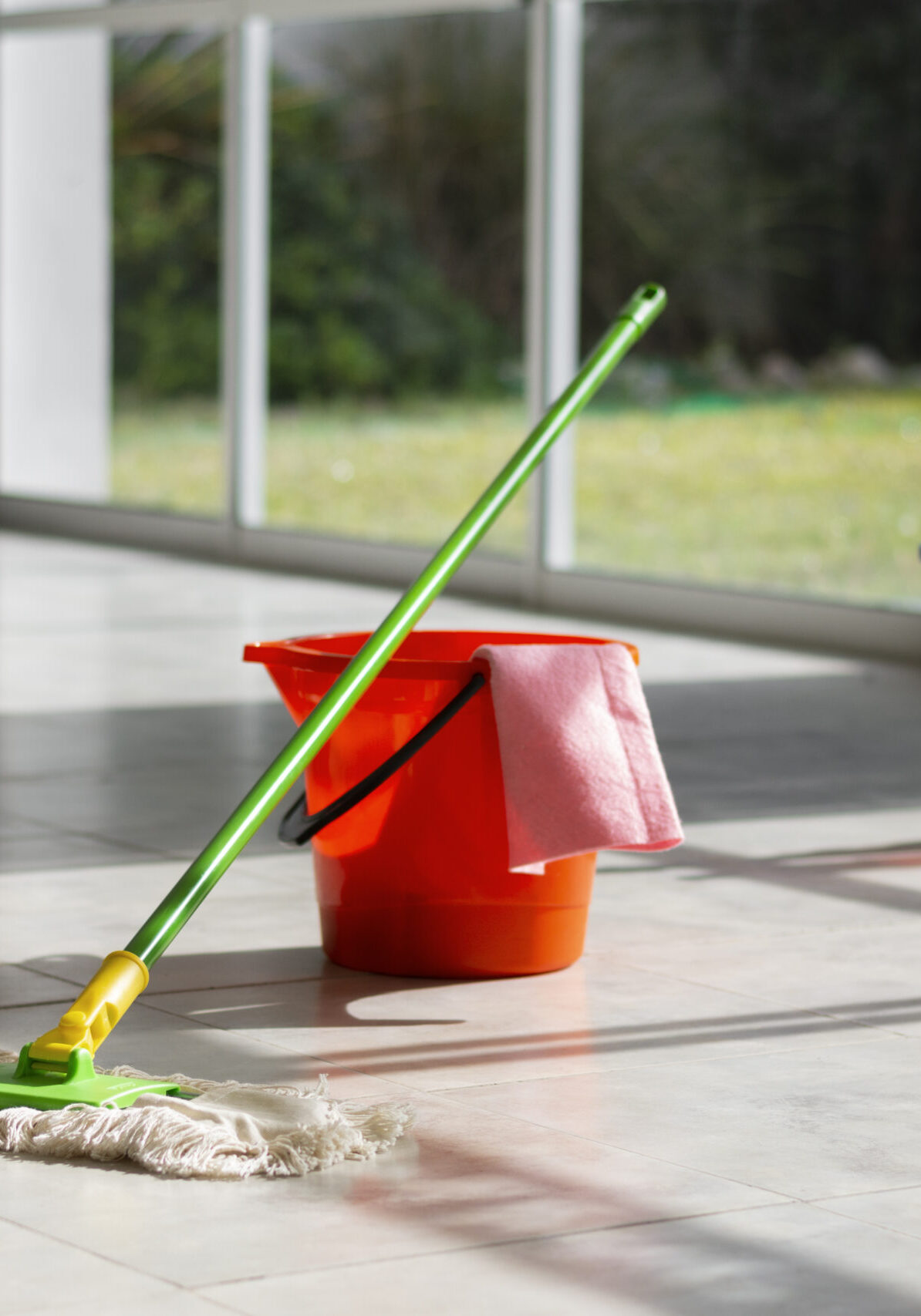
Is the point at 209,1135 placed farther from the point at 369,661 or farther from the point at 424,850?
the point at 424,850

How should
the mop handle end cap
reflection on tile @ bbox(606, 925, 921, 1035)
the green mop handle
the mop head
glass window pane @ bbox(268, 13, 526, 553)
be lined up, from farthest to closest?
1. glass window pane @ bbox(268, 13, 526, 553)
2. reflection on tile @ bbox(606, 925, 921, 1035)
3. the green mop handle
4. the mop handle end cap
5. the mop head

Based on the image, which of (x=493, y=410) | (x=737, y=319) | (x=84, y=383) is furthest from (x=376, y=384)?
(x=84, y=383)

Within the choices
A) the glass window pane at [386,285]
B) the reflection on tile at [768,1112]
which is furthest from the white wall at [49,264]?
the glass window pane at [386,285]

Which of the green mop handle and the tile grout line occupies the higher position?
the green mop handle

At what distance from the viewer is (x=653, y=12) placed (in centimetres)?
2144

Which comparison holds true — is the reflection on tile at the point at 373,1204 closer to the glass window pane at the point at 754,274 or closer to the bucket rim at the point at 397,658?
the bucket rim at the point at 397,658

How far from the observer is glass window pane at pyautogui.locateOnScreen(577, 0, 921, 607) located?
2152 centimetres

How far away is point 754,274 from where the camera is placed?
22016 millimetres

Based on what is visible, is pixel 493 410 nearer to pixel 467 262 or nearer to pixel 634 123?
pixel 467 262

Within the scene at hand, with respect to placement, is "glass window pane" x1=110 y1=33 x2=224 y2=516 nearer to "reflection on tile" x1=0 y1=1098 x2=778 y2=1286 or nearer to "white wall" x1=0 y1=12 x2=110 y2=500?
"white wall" x1=0 y1=12 x2=110 y2=500

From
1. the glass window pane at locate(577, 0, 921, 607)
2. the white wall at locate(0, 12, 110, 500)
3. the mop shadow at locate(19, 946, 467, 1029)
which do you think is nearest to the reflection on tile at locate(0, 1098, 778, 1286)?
the mop shadow at locate(19, 946, 467, 1029)

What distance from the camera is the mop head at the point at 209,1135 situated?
2361 millimetres

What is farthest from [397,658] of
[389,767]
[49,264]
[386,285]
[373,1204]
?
[386,285]

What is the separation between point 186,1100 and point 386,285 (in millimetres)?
20505
